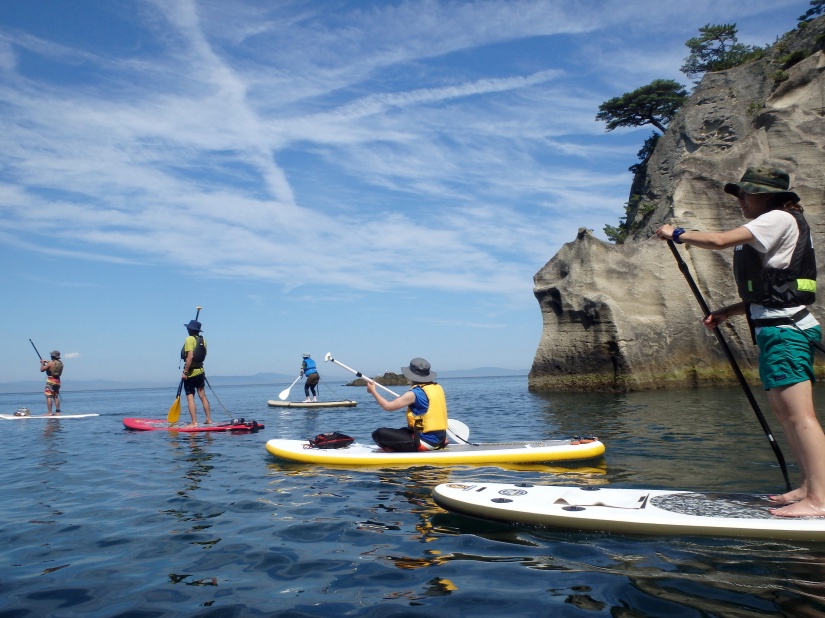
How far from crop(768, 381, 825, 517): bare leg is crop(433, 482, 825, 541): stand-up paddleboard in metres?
0.13

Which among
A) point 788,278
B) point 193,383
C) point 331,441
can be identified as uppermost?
point 788,278

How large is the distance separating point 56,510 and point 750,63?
104 ft

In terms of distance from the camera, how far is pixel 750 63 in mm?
27938

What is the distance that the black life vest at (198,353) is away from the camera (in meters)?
13.2

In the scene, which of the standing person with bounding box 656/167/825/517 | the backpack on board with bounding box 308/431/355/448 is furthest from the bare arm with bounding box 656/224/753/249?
the backpack on board with bounding box 308/431/355/448

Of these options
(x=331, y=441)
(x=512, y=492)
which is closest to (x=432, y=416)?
(x=331, y=441)

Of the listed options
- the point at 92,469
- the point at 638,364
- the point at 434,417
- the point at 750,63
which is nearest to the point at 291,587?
the point at 434,417

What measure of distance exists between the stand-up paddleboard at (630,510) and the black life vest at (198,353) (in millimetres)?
9239

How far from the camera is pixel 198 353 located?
13.3 metres

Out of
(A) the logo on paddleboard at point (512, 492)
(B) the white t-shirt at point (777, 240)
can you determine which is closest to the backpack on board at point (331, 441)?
(A) the logo on paddleboard at point (512, 492)

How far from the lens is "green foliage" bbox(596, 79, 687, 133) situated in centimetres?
3753

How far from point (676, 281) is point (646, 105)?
19.7m

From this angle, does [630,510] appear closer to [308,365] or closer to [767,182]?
[767,182]

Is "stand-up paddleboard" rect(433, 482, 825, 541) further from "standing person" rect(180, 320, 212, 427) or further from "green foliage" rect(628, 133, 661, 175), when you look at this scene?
"green foliage" rect(628, 133, 661, 175)
